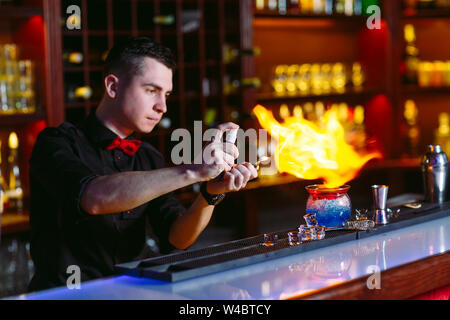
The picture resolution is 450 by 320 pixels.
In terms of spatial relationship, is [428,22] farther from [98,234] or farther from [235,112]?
[98,234]

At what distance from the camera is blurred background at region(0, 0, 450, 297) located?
11.9ft

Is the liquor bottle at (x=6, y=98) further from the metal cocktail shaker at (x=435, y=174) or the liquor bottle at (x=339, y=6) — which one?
the liquor bottle at (x=339, y=6)

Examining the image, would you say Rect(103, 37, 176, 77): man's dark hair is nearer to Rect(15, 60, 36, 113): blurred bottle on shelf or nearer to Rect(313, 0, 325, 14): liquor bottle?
Rect(15, 60, 36, 113): blurred bottle on shelf

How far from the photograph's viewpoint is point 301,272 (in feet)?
5.76

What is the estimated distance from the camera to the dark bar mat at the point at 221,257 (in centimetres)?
173

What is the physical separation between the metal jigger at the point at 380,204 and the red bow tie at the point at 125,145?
832 millimetres

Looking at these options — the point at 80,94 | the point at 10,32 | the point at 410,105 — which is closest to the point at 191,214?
the point at 80,94

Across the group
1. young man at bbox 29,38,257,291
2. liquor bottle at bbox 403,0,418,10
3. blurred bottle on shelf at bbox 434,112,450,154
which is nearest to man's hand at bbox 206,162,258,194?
young man at bbox 29,38,257,291

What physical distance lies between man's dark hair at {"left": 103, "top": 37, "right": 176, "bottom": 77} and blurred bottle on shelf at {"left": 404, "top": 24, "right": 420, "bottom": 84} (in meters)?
3.76

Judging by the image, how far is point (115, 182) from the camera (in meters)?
1.96
